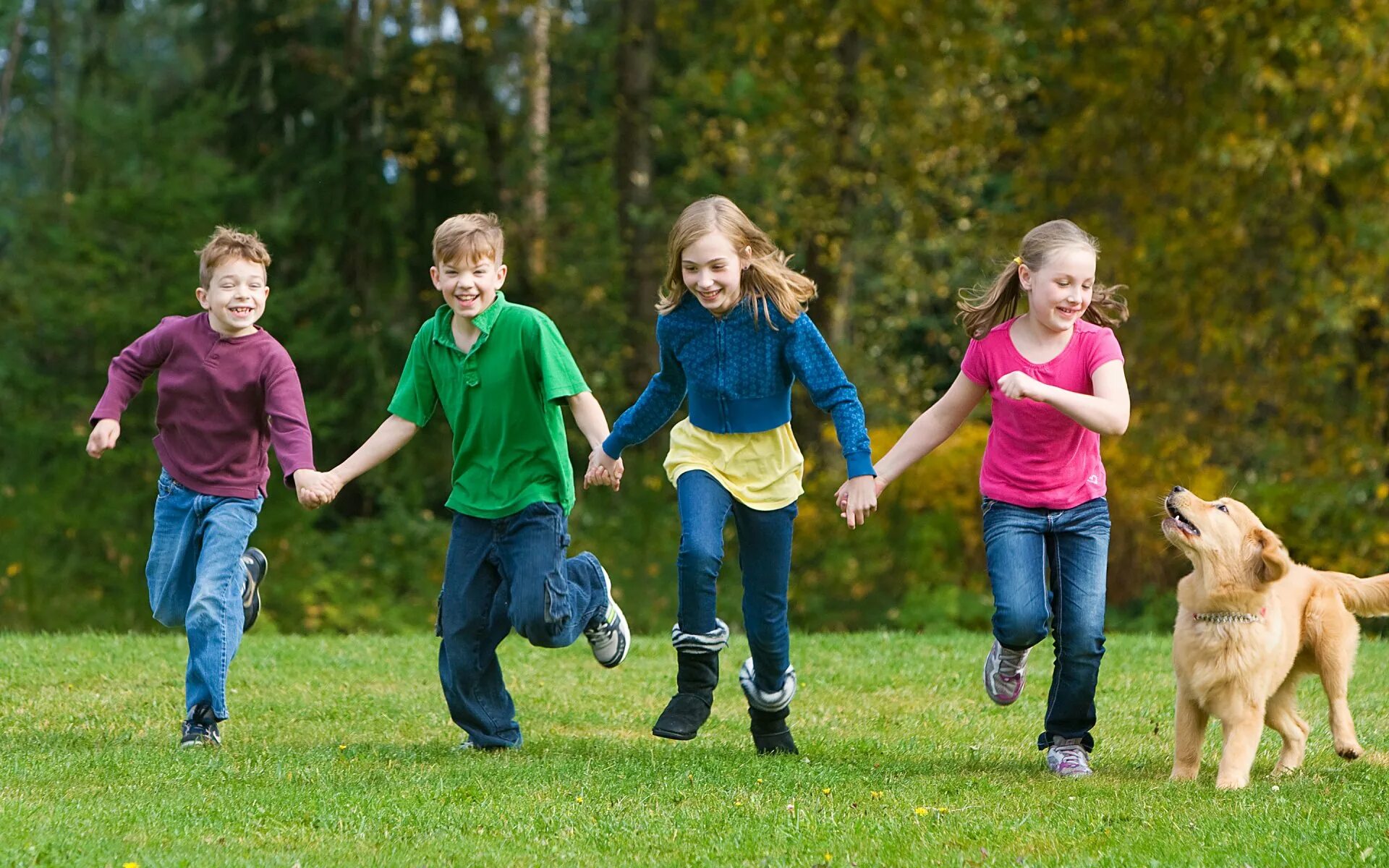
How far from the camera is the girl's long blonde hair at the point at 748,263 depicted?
20.2ft

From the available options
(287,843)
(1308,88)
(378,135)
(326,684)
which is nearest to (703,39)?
(378,135)

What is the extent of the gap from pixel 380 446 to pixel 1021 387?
104 inches

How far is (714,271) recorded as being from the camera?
6113 mm

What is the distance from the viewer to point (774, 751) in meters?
6.63

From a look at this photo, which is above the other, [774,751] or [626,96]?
[626,96]

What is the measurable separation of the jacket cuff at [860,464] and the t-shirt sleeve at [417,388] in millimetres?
1790

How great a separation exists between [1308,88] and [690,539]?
1020 cm

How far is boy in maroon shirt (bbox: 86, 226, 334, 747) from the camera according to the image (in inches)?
255

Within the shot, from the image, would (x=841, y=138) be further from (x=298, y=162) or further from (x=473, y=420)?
(x=473, y=420)

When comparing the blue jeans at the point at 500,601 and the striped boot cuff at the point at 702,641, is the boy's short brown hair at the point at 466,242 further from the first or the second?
the striped boot cuff at the point at 702,641

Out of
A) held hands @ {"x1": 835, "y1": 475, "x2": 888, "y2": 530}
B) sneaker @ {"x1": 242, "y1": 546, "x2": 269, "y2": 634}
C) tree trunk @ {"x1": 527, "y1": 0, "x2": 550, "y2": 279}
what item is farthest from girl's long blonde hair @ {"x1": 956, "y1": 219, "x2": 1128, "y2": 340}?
tree trunk @ {"x1": 527, "y1": 0, "x2": 550, "y2": 279}

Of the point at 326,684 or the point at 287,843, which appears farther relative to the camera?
the point at 326,684

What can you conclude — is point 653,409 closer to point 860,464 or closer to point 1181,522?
point 860,464

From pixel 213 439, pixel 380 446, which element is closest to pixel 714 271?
pixel 380 446
